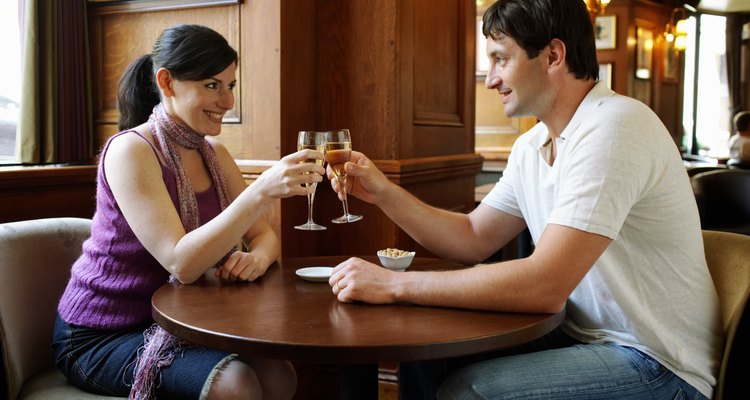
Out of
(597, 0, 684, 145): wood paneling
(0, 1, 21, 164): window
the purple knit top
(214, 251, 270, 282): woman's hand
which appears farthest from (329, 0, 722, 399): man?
(597, 0, 684, 145): wood paneling

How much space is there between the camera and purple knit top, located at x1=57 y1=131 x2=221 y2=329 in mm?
1846

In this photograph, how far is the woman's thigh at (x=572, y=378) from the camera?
1.50 metres

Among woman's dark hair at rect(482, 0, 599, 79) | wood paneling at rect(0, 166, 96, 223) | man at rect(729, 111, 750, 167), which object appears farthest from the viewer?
man at rect(729, 111, 750, 167)

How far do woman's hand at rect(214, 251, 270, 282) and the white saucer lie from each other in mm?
110

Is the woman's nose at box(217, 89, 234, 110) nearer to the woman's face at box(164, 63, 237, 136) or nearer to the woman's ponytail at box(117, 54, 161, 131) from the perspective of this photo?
the woman's face at box(164, 63, 237, 136)

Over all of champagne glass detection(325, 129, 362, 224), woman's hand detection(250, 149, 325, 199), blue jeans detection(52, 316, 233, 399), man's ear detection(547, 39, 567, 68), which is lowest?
blue jeans detection(52, 316, 233, 399)

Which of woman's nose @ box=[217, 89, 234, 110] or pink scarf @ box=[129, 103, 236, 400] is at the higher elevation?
woman's nose @ box=[217, 89, 234, 110]

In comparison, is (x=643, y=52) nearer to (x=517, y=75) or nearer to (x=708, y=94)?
(x=708, y=94)

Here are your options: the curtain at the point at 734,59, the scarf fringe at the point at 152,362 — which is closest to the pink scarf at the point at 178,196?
the scarf fringe at the point at 152,362

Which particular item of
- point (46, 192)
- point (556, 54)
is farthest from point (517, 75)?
point (46, 192)

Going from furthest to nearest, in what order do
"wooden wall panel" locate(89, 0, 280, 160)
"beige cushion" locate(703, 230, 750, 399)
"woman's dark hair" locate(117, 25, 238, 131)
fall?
"wooden wall panel" locate(89, 0, 280, 160), "woman's dark hair" locate(117, 25, 238, 131), "beige cushion" locate(703, 230, 750, 399)

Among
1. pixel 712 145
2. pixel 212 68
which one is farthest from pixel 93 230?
pixel 712 145

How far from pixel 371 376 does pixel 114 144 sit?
0.91 metres

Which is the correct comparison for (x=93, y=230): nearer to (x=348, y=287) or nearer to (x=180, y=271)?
(x=180, y=271)
